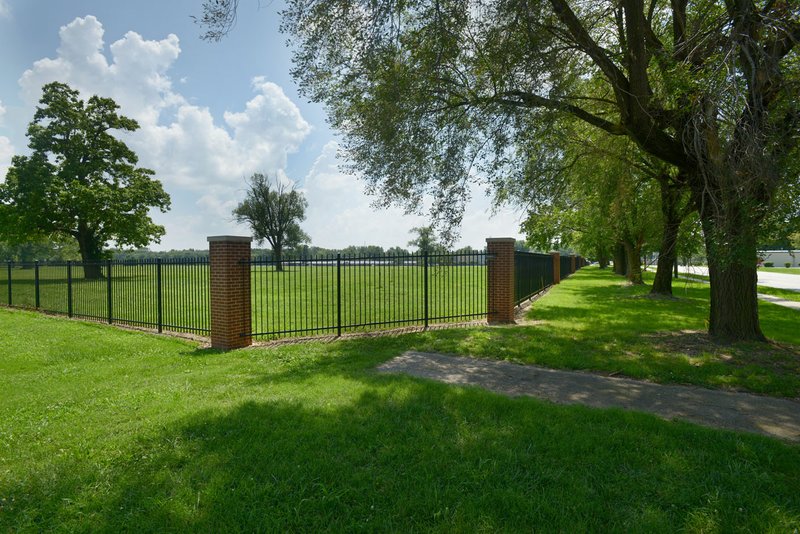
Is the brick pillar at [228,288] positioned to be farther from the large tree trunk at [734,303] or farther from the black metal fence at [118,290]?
the large tree trunk at [734,303]

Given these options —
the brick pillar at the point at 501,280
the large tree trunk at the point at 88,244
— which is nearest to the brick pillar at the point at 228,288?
the brick pillar at the point at 501,280

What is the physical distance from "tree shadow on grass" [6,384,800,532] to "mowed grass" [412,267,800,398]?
2.33m

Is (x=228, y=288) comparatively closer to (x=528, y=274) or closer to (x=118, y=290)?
(x=118, y=290)

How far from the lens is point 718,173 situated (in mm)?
5438

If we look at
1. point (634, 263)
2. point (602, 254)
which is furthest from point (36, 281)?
point (602, 254)

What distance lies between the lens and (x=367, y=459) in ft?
11.2

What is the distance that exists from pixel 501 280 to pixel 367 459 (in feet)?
26.1

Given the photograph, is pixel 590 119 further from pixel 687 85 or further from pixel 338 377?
pixel 338 377

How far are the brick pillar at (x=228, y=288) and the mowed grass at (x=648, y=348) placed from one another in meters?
3.68

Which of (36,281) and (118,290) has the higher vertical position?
(36,281)

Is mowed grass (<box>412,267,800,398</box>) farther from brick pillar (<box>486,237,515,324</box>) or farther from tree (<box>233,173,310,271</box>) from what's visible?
tree (<box>233,173,310,271</box>)

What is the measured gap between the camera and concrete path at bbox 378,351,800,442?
14.1 feet

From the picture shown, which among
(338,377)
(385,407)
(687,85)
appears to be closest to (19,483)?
(385,407)

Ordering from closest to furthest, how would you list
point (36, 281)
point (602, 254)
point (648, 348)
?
point (648, 348), point (36, 281), point (602, 254)
